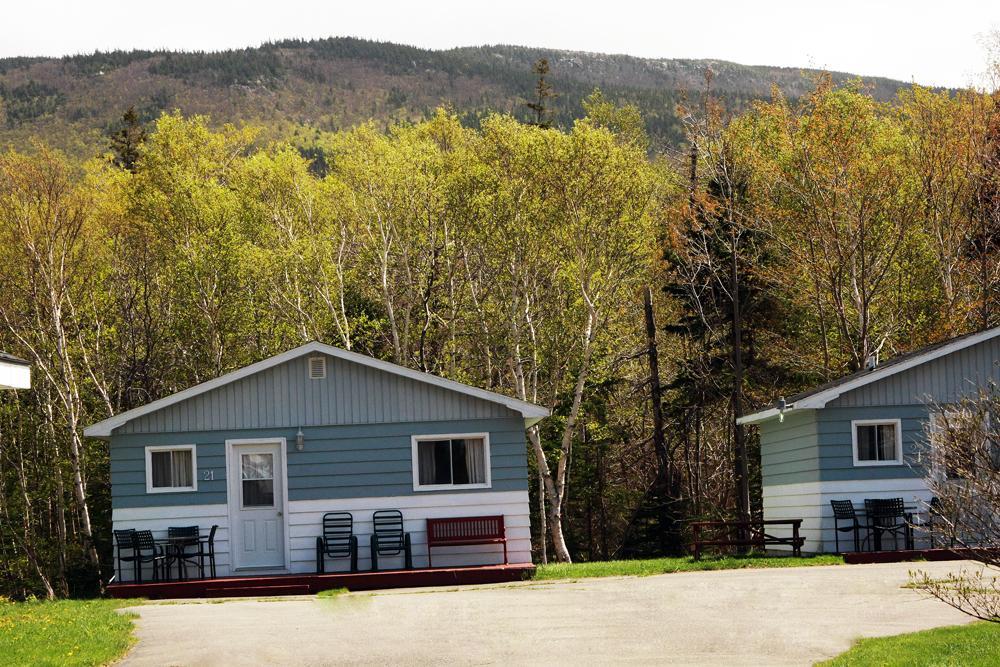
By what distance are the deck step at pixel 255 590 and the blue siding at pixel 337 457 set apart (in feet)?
5.10

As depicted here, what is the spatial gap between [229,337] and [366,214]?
4479 mm

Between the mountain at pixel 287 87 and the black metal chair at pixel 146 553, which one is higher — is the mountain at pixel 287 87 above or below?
above

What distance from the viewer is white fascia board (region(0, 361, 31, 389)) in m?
10.7

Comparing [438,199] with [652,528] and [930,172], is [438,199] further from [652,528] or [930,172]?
[930,172]

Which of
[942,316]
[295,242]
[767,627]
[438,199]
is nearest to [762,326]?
[942,316]

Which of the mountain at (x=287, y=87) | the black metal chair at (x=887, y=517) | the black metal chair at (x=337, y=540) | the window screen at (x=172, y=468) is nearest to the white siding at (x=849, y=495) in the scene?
the black metal chair at (x=887, y=517)

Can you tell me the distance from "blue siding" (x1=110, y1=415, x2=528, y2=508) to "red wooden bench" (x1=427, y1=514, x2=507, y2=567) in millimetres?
503

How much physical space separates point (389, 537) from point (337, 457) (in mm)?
1501

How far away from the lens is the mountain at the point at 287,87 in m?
106

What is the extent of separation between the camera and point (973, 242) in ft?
93.4

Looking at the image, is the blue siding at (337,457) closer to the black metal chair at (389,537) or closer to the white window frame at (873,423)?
the black metal chair at (389,537)

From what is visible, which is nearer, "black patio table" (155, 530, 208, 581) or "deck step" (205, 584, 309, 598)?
"deck step" (205, 584, 309, 598)

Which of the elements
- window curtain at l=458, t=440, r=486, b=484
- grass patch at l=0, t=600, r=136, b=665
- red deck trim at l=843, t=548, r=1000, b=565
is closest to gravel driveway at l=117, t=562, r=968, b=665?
grass patch at l=0, t=600, r=136, b=665

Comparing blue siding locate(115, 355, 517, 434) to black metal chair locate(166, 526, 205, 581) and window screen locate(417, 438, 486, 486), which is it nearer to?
window screen locate(417, 438, 486, 486)
